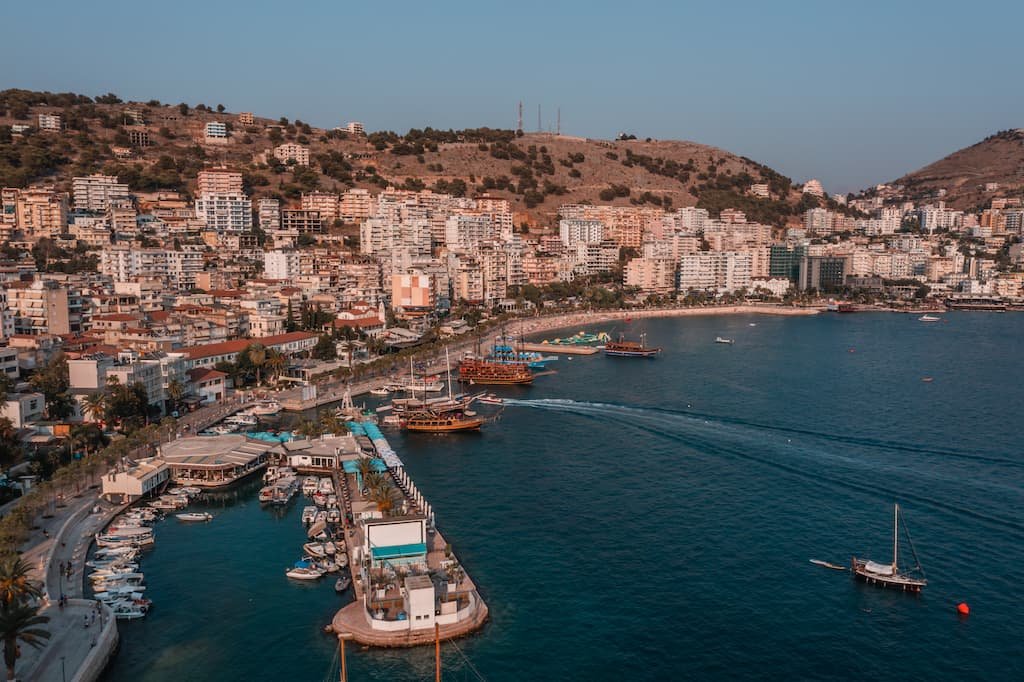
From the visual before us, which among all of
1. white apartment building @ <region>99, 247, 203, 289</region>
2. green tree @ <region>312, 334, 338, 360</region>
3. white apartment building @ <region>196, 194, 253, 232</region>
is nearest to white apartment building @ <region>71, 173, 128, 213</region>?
white apartment building @ <region>196, 194, 253, 232</region>

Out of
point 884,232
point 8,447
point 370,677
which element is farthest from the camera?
point 884,232

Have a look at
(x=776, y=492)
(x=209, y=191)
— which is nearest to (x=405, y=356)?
(x=776, y=492)

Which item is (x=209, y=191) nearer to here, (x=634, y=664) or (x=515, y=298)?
(x=515, y=298)

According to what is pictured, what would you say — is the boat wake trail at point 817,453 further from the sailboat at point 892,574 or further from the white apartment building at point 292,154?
the white apartment building at point 292,154

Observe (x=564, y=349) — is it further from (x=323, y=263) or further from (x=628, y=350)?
→ (x=323, y=263)

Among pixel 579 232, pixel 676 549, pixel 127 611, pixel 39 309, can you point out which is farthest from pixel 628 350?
pixel 579 232

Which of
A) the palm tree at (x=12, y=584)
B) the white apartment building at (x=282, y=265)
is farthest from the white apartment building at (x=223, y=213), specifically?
the palm tree at (x=12, y=584)

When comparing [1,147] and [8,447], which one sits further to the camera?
[1,147]
